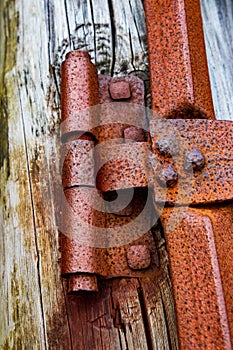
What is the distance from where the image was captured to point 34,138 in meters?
1.47

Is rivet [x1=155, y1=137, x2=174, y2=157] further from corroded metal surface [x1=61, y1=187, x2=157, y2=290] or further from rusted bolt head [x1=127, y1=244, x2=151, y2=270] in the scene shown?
rusted bolt head [x1=127, y1=244, x2=151, y2=270]

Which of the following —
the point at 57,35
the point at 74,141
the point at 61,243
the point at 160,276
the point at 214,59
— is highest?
the point at 57,35

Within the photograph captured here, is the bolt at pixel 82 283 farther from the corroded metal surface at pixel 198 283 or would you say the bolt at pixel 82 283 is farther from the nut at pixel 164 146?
the nut at pixel 164 146

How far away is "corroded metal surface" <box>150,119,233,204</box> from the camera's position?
1156mm

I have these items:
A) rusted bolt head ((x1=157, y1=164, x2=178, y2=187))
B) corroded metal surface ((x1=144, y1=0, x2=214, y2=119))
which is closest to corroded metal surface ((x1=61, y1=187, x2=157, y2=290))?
rusted bolt head ((x1=157, y1=164, x2=178, y2=187))

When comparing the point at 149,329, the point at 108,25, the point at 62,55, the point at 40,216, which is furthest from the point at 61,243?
the point at 108,25

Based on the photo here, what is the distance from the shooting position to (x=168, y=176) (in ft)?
3.80

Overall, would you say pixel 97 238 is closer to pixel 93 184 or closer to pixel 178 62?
pixel 93 184

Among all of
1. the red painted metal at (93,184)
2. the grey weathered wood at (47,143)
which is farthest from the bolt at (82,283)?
the grey weathered wood at (47,143)

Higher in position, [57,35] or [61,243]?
[57,35]

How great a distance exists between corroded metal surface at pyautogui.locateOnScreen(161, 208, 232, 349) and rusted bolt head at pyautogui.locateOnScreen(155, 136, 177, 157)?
0.51 feet

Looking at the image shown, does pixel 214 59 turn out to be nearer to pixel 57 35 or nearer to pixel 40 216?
pixel 57 35

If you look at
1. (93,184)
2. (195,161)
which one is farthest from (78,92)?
(195,161)

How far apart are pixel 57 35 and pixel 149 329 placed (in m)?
0.97
